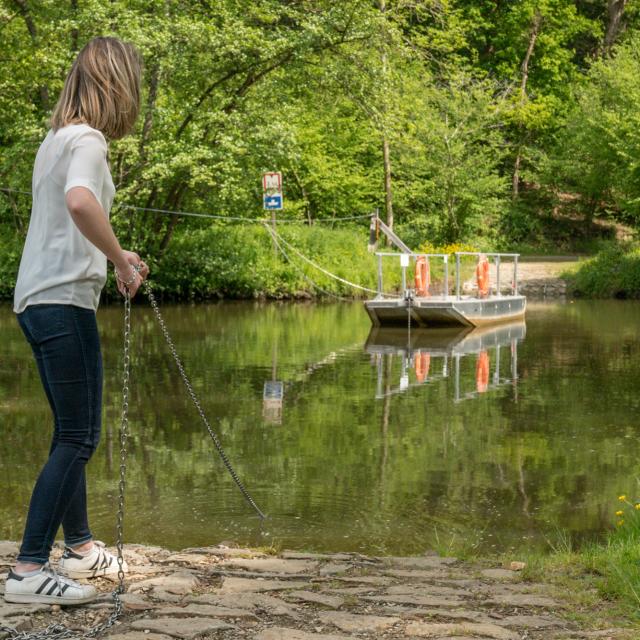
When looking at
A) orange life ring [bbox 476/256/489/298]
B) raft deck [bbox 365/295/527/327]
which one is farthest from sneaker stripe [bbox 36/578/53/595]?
orange life ring [bbox 476/256/489/298]

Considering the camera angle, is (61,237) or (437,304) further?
(437,304)

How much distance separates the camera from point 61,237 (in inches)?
176

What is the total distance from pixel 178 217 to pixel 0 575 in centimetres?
2510

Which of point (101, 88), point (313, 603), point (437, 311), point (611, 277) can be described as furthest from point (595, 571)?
point (611, 277)

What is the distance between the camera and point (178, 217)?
2972 cm

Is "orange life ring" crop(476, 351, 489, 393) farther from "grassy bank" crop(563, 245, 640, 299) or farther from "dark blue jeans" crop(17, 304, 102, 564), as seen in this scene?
"grassy bank" crop(563, 245, 640, 299)

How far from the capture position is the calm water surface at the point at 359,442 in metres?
7.45

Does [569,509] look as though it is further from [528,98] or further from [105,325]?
[528,98]

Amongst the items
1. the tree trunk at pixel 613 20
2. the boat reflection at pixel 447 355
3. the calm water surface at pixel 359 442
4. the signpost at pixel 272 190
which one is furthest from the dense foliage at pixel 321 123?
the calm water surface at pixel 359 442

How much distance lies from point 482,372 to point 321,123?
76.6 ft

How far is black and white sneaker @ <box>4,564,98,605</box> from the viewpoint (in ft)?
14.7

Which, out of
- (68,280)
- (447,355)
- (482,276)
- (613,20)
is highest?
(613,20)

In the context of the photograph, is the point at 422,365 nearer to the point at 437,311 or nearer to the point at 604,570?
the point at 437,311

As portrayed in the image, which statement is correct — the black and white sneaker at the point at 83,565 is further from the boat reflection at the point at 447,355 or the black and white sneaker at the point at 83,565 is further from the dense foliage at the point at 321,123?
the dense foliage at the point at 321,123
